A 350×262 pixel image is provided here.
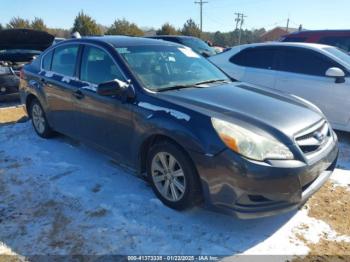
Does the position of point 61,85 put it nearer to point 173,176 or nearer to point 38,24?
point 173,176

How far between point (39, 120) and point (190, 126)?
11.2 feet

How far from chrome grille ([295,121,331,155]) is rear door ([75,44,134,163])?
164 cm

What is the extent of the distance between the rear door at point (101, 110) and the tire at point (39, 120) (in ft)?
4.10

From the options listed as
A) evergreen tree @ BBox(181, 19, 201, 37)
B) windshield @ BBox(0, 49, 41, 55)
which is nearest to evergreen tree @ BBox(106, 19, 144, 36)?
evergreen tree @ BBox(181, 19, 201, 37)

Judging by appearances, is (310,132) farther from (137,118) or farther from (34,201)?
(34,201)

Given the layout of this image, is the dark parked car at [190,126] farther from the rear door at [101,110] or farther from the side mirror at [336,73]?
the side mirror at [336,73]

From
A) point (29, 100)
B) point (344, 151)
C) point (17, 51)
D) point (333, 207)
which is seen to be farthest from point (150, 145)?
point (17, 51)

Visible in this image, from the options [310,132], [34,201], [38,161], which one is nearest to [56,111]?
[38,161]

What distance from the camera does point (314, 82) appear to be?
5914 mm

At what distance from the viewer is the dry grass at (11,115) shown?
6.86m

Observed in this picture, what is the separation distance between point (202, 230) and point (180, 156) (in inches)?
27.5

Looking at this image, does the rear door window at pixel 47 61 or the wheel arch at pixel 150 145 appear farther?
the rear door window at pixel 47 61

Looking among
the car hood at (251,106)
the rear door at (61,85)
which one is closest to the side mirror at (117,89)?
the car hood at (251,106)

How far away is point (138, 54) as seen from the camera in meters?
4.07
